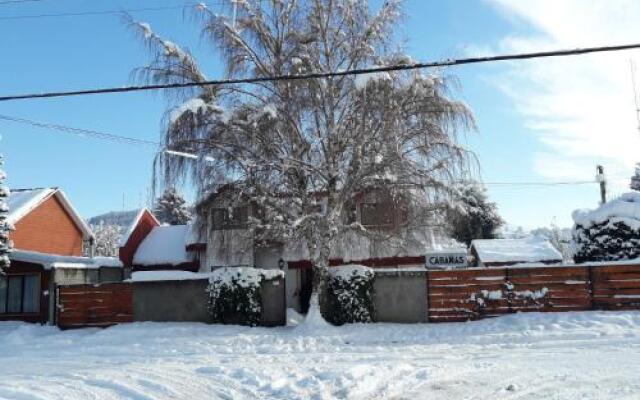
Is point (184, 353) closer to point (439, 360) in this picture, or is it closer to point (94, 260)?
point (439, 360)

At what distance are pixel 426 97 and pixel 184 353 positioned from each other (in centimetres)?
933

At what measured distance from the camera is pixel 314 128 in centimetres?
1781

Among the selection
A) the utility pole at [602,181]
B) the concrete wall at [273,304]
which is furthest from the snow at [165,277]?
the utility pole at [602,181]

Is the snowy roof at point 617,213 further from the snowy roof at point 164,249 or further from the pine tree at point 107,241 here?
the pine tree at point 107,241

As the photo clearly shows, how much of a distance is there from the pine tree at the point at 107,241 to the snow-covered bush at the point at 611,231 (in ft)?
175

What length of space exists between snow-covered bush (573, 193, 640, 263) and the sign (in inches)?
147

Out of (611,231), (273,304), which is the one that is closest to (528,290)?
(611,231)

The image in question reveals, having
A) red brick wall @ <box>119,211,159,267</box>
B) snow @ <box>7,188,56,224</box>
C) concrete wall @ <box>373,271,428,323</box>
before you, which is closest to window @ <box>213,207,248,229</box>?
concrete wall @ <box>373,271,428,323</box>

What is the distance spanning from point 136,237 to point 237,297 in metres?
14.6

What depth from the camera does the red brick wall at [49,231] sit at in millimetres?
29594

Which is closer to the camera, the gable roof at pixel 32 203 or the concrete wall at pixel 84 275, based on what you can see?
the concrete wall at pixel 84 275

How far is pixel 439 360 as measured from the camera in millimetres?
11555

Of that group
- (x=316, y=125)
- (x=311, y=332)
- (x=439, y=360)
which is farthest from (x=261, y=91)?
(x=439, y=360)

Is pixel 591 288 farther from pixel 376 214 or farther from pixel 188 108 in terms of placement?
pixel 188 108
